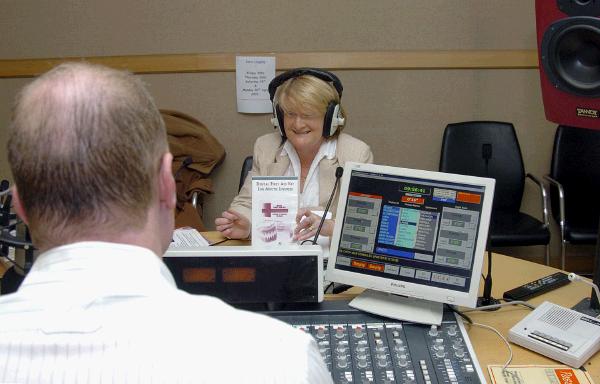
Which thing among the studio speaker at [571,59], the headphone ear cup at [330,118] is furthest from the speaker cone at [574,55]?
the headphone ear cup at [330,118]

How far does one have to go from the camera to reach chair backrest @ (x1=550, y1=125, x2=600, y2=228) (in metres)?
3.21

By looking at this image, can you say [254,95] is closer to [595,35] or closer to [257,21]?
[257,21]

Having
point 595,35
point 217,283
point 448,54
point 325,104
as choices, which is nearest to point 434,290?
point 217,283

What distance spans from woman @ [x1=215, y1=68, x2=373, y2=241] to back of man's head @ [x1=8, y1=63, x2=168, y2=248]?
154 centimetres

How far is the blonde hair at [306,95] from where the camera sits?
7.79 ft

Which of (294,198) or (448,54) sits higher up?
(448,54)

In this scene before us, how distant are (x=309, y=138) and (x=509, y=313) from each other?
1.08m

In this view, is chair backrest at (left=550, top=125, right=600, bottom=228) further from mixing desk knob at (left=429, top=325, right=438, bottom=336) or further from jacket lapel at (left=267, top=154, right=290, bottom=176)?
mixing desk knob at (left=429, top=325, right=438, bottom=336)

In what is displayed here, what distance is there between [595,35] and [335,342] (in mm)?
1114

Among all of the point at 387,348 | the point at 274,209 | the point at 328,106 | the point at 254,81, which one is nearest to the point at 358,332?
the point at 387,348

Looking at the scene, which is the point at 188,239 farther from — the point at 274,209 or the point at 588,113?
the point at 588,113

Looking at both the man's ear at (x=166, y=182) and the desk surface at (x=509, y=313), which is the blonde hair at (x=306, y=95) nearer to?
the desk surface at (x=509, y=313)

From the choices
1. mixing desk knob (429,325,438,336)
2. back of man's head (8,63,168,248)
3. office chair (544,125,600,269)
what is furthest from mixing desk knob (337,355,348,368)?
office chair (544,125,600,269)

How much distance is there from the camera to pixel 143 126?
75cm
